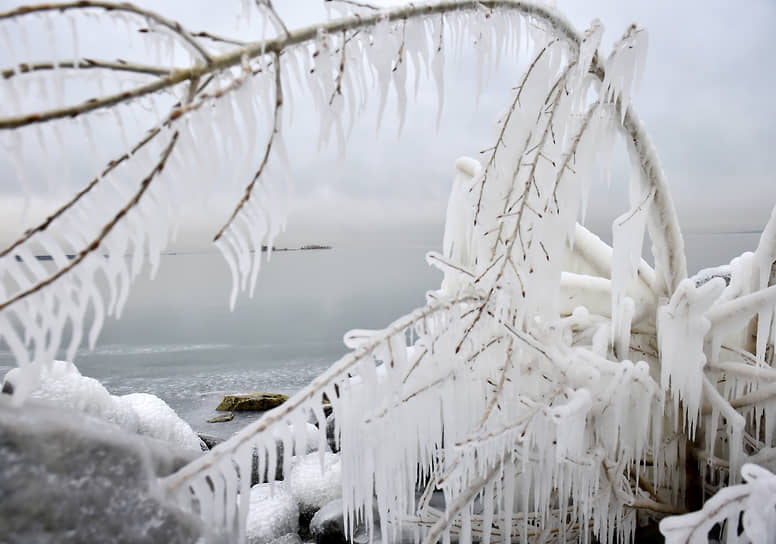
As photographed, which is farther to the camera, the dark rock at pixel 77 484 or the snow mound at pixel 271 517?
the snow mound at pixel 271 517

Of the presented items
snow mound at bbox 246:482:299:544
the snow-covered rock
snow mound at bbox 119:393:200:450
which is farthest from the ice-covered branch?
snow mound at bbox 119:393:200:450

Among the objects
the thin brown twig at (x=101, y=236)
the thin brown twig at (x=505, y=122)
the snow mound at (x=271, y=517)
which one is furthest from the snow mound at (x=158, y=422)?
the thin brown twig at (x=101, y=236)

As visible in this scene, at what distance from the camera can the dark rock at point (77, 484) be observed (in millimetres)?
795

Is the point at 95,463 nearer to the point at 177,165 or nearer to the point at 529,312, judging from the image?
the point at 177,165

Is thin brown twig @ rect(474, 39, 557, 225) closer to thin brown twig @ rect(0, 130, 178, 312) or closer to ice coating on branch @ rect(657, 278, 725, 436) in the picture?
ice coating on branch @ rect(657, 278, 725, 436)

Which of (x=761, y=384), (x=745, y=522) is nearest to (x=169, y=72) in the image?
(x=745, y=522)

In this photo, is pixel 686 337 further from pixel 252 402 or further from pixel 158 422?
pixel 252 402

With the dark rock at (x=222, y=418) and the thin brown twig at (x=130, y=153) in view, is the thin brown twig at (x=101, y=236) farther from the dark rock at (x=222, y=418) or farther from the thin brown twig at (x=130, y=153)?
the dark rock at (x=222, y=418)

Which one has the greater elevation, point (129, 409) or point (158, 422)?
point (129, 409)

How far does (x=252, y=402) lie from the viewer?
19.1ft

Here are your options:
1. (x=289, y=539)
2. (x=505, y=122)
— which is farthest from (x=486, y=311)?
(x=289, y=539)

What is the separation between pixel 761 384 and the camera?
2.02 m

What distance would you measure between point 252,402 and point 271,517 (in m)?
3.30

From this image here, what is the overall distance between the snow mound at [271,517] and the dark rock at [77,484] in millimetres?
1749
